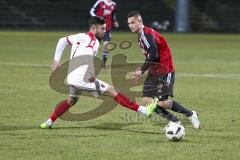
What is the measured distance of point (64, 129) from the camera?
35.8 ft

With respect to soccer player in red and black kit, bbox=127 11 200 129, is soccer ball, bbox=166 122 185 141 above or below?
below

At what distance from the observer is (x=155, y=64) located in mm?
10742

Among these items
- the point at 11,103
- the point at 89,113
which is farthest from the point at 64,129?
the point at 11,103

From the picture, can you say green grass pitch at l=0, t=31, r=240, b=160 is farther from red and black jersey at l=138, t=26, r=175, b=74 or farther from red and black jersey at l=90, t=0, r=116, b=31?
red and black jersey at l=90, t=0, r=116, b=31

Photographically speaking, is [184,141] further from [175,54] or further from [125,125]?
[175,54]

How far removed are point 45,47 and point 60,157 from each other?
22.3m

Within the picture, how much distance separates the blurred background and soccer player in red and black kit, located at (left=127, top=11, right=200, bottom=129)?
3530 centimetres

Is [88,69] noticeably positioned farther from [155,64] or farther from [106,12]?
[106,12]

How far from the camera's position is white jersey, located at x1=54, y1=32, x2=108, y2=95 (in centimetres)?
1066

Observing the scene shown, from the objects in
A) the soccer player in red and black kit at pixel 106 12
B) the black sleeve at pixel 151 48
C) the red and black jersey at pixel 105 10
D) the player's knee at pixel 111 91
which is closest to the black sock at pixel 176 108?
the black sleeve at pixel 151 48

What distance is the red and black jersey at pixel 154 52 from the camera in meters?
10.5

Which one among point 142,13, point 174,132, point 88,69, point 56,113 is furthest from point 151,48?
point 142,13

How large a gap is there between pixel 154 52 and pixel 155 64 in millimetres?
347

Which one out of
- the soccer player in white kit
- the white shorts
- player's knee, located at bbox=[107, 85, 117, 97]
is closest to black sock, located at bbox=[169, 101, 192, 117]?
the soccer player in white kit
